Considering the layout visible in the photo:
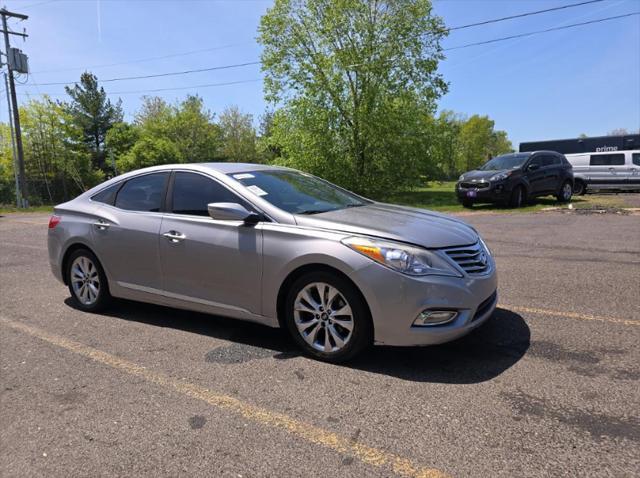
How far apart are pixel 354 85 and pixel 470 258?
26486mm

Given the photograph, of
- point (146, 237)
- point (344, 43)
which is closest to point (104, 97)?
point (344, 43)

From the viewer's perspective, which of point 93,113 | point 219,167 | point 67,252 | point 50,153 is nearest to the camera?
point 219,167

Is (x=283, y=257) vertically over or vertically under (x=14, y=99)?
under

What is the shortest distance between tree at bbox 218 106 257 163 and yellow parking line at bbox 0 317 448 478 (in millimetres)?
60779

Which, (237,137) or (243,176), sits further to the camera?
(237,137)

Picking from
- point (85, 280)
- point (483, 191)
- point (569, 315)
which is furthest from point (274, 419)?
point (483, 191)

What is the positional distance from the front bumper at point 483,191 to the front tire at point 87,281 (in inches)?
514

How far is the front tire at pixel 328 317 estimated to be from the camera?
3529 millimetres

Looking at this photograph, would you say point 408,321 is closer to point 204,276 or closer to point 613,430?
point 613,430

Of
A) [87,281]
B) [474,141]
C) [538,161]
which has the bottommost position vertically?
[87,281]

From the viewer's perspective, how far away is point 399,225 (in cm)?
386

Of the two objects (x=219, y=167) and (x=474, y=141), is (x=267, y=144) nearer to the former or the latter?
(x=219, y=167)

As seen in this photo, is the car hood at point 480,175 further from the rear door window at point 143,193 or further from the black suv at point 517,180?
the rear door window at point 143,193

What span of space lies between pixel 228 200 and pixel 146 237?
3.17 ft
